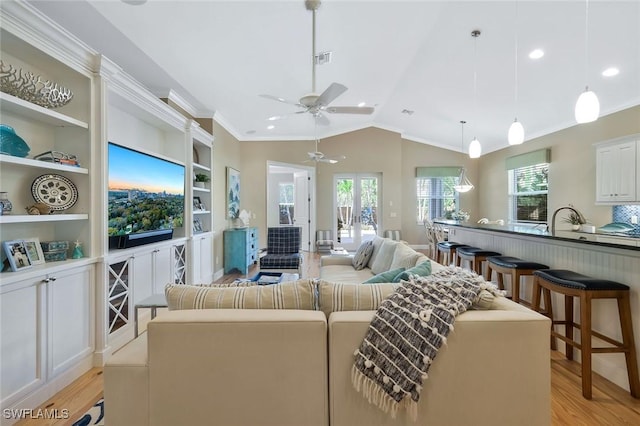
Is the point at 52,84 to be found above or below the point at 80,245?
above

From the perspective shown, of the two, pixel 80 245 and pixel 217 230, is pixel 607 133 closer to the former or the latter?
pixel 217 230

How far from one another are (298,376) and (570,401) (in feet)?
6.06

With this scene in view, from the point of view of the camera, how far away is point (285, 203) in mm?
8469

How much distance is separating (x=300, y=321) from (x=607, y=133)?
6080 millimetres

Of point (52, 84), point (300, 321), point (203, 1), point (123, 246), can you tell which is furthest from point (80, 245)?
point (203, 1)

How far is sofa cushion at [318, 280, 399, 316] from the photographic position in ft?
4.99

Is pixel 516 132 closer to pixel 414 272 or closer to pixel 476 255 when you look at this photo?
pixel 476 255

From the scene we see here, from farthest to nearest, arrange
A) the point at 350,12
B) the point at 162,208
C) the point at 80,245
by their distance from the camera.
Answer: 1. the point at 162,208
2. the point at 350,12
3. the point at 80,245

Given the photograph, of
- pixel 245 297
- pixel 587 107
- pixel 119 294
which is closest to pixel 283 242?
pixel 119 294

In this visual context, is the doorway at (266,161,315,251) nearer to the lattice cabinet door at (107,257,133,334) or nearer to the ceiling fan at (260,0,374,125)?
the ceiling fan at (260,0,374,125)

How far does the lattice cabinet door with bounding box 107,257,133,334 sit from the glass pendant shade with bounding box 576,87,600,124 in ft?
13.2

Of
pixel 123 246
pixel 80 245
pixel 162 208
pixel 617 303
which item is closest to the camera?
pixel 617 303

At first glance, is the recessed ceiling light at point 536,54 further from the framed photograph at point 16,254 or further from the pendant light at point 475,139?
the framed photograph at point 16,254

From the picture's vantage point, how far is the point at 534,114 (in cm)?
545
